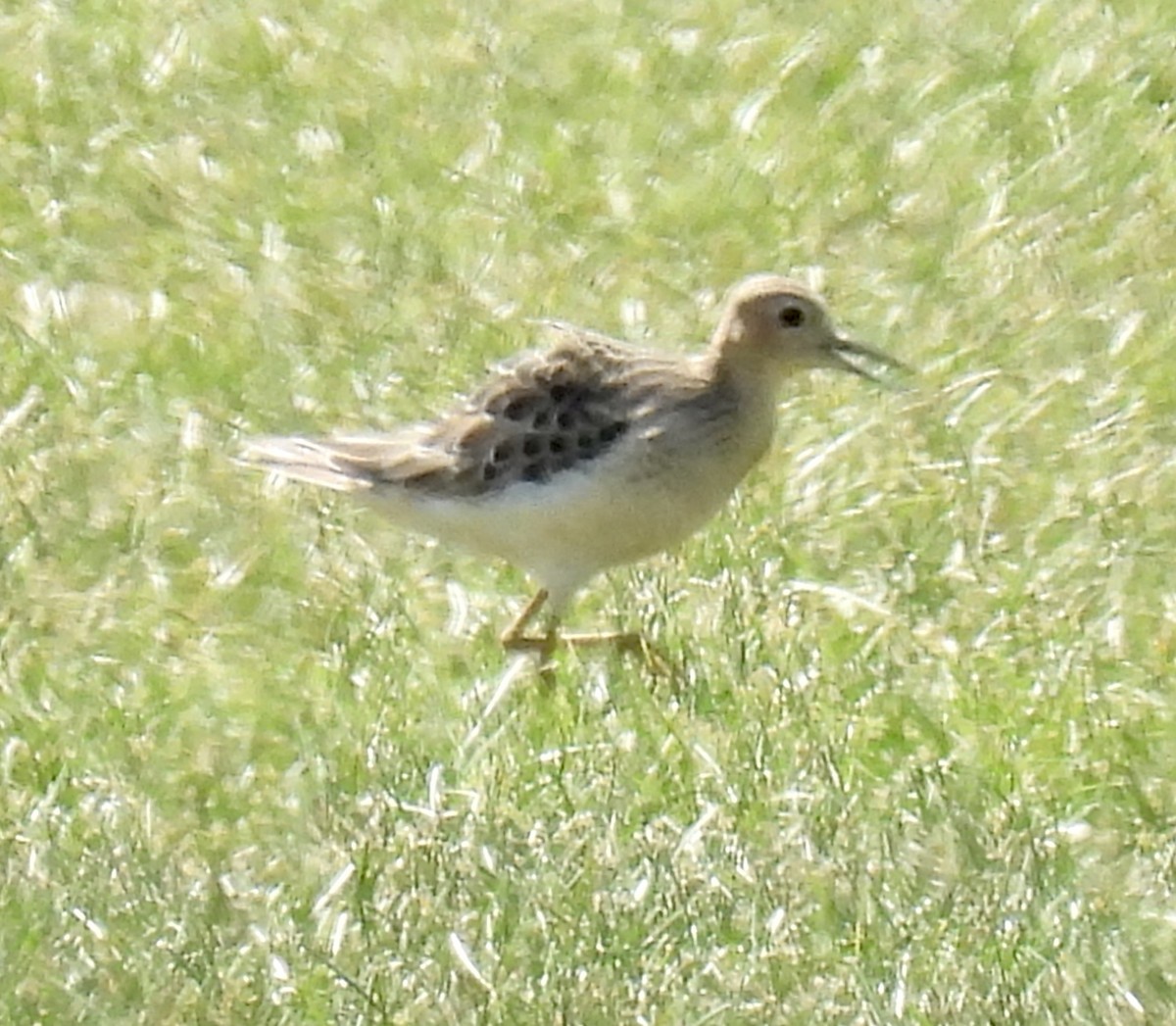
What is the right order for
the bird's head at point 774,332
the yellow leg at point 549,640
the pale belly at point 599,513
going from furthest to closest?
the bird's head at point 774,332 → the pale belly at point 599,513 → the yellow leg at point 549,640

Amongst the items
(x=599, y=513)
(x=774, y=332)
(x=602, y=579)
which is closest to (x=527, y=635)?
(x=599, y=513)

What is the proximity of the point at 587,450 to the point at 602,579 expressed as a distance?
2.12 ft

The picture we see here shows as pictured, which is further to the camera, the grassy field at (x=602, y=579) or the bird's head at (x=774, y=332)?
the bird's head at (x=774, y=332)

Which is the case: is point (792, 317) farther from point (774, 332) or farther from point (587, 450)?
point (587, 450)

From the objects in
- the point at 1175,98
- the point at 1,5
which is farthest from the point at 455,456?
the point at 1,5

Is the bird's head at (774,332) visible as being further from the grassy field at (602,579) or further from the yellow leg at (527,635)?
the yellow leg at (527,635)

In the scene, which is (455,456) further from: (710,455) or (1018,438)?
(1018,438)

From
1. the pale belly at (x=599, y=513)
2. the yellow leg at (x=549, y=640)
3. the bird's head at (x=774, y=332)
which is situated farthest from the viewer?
the bird's head at (x=774, y=332)

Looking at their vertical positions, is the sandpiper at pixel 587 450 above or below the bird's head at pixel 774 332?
below

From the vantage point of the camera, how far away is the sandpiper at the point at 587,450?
784 cm

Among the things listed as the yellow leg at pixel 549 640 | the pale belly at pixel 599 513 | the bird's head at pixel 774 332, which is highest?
the bird's head at pixel 774 332

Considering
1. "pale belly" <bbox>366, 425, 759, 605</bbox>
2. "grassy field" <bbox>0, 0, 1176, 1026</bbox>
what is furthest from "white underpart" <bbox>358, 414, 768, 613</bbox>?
"grassy field" <bbox>0, 0, 1176, 1026</bbox>

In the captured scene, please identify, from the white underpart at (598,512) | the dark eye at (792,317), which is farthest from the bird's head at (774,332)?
the white underpart at (598,512)

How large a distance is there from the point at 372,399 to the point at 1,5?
4086mm
